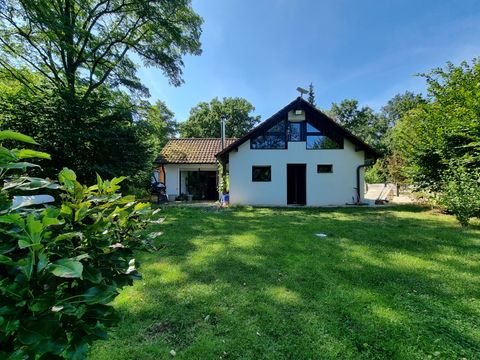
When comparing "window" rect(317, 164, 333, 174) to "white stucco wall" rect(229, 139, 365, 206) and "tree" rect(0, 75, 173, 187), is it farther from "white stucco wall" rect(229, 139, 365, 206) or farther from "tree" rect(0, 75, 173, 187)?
"tree" rect(0, 75, 173, 187)

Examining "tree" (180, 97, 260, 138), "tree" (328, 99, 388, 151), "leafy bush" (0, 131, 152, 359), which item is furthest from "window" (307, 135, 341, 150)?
"tree" (328, 99, 388, 151)

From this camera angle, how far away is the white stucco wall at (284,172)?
45.2 ft

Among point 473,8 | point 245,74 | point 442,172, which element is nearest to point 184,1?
point 245,74

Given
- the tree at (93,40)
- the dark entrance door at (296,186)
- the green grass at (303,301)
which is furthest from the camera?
the dark entrance door at (296,186)

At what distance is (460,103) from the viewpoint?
404 inches

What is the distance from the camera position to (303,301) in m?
3.37

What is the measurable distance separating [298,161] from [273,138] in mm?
1701

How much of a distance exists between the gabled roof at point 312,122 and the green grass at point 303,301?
7876mm

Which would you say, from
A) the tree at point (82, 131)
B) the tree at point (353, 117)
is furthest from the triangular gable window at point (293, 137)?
the tree at point (353, 117)

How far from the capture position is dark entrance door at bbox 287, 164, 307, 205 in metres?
14.2

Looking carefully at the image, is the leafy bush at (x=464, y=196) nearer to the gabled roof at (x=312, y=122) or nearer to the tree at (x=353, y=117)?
the gabled roof at (x=312, y=122)

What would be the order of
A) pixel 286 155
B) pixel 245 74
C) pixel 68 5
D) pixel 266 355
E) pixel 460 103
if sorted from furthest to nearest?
pixel 245 74
pixel 286 155
pixel 68 5
pixel 460 103
pixel 266 355

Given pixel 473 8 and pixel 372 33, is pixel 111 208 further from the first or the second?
pixel 372 33

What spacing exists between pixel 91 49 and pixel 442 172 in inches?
649
